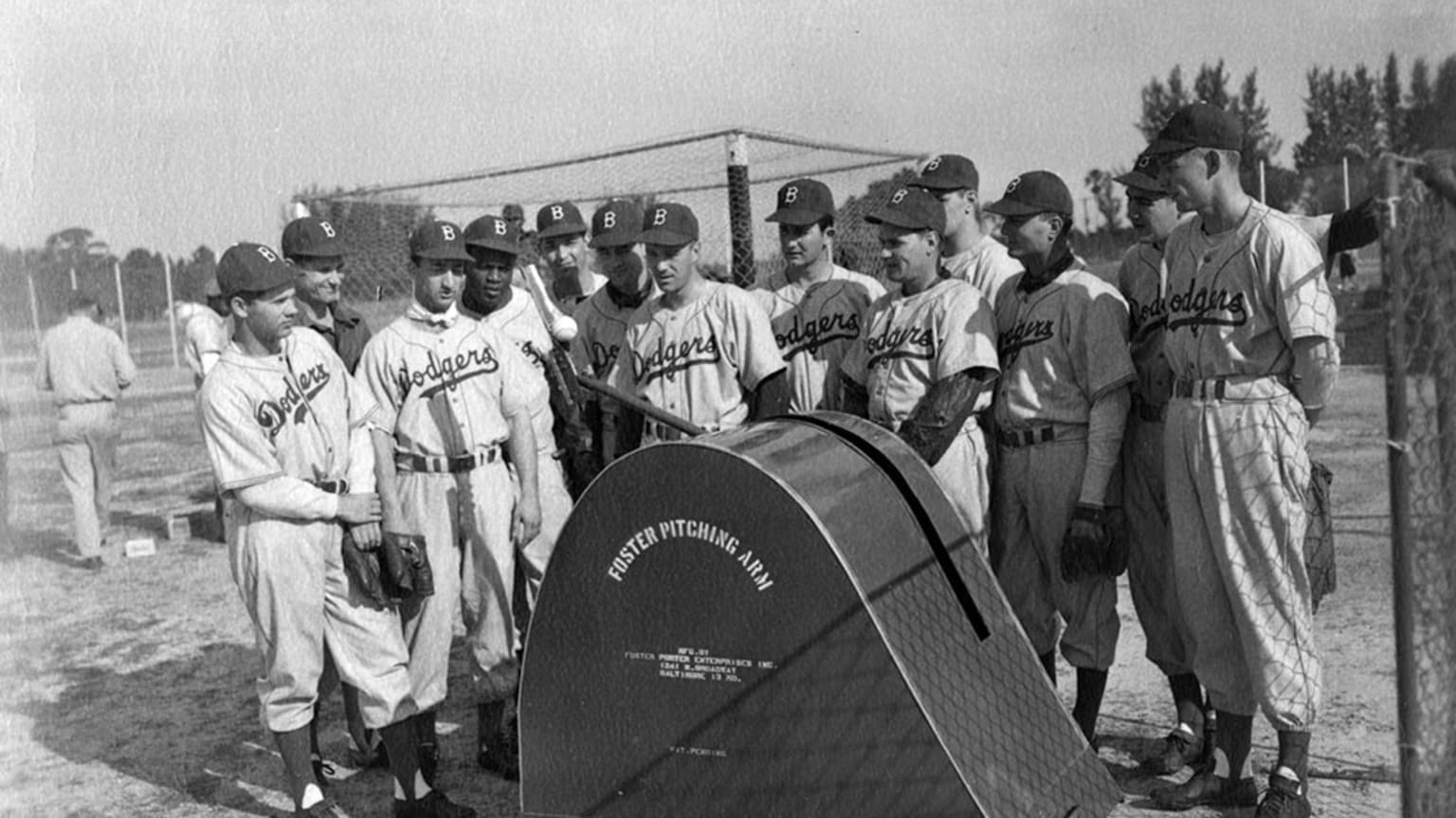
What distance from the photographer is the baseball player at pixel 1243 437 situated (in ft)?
13.1

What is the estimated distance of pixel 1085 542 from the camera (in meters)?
4.37

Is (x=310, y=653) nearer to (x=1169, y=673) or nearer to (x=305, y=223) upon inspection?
(x=305, y=223)

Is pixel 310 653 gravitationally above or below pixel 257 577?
below

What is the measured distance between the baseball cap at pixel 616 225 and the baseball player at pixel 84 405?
6.86 m

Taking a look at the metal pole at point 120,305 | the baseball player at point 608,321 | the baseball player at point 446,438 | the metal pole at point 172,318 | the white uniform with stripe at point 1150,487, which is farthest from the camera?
the metal pole at point 172,318

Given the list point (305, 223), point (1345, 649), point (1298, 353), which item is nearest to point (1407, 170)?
point (1298, 353)

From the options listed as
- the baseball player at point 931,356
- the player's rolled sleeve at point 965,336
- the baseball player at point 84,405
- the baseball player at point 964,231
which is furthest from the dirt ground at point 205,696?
the baseball player at point 964,231

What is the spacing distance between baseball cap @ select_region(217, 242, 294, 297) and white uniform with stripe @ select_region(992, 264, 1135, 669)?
271 cm

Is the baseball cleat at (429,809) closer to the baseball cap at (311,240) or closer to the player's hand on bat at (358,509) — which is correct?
the player's hand on bat at (358,509)

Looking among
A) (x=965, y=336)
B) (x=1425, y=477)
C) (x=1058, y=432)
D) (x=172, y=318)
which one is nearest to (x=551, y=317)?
(x=965, y=336)

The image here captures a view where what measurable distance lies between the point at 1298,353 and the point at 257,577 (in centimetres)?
372

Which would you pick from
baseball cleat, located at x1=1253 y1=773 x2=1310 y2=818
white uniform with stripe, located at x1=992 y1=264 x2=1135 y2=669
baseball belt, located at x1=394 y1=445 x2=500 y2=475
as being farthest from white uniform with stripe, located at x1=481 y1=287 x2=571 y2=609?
baseball cleat, located at x1=1253 y1=773 x2=1310 y2=818

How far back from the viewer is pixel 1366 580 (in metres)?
7.04

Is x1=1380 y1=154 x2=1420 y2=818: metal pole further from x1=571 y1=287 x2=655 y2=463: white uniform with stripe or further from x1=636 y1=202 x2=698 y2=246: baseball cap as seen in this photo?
x1=571 y1=287 x2=655 y2=463: white uniform with stripe
